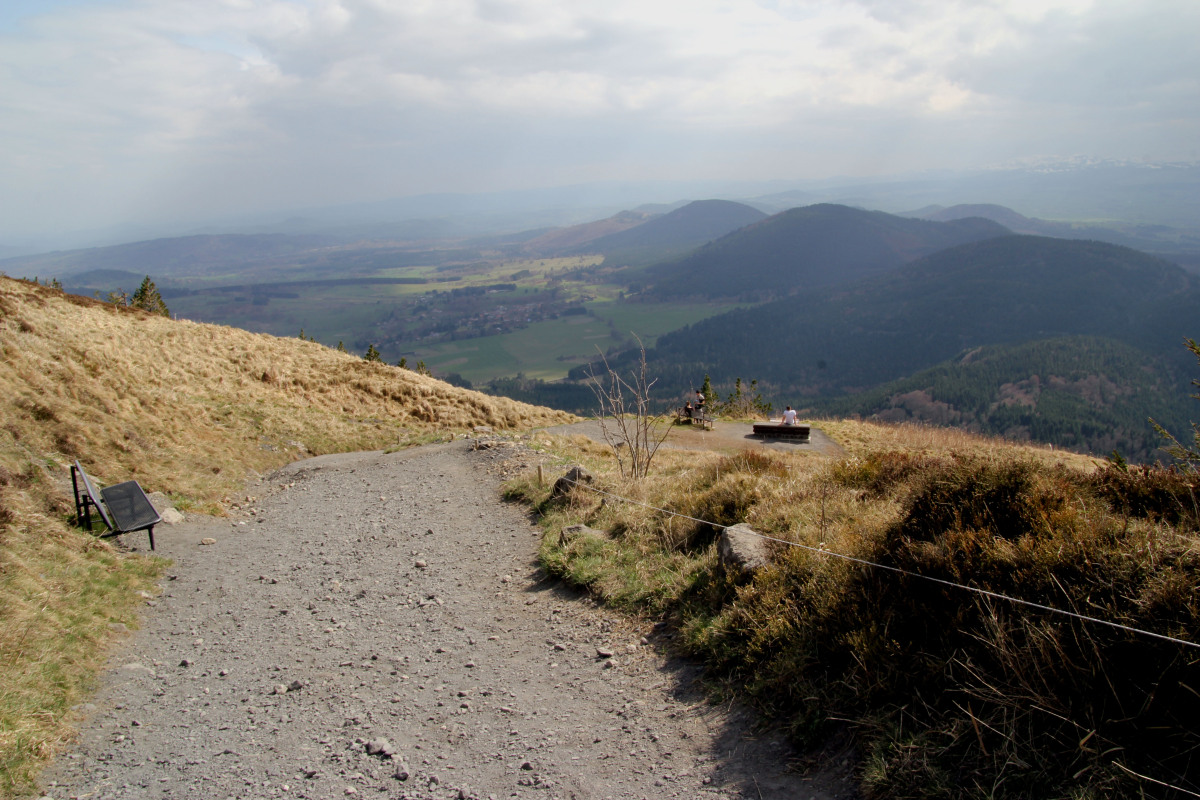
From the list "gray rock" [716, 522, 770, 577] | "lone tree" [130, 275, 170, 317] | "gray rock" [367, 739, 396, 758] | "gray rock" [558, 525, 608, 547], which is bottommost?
"gray rock" [558, 525, 608, 547]

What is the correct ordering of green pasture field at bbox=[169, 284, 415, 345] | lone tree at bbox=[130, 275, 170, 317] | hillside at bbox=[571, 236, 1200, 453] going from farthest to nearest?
hillside at bbox=[571, 236, 1200, 453], green pasture field at bbox=[169, 284, 415, 345], lone tree at bbox=[130, 275, 170, 317]

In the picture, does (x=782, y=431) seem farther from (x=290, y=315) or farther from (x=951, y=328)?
(x=951, y=328)

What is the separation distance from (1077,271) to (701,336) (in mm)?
124844

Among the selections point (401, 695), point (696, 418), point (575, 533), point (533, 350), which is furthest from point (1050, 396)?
point (401, 695)

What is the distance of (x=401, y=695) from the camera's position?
460cm

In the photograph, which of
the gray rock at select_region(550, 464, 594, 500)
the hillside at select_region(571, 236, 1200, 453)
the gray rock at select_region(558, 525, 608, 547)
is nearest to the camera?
the gray rock at select_region(558, 525, 608, 547)

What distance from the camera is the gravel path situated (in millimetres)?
3564

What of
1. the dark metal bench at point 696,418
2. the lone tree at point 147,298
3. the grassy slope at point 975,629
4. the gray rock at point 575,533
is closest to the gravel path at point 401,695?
the grassy slope at point 975,629

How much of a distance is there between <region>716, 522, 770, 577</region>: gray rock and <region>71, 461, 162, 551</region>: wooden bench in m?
7.37

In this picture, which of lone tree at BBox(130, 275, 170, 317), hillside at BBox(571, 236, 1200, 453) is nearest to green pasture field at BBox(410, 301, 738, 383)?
hillside at BBox(571, 236, 1200, 453)

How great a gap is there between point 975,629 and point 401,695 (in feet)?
13.2

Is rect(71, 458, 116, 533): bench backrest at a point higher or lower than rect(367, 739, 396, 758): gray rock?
higher

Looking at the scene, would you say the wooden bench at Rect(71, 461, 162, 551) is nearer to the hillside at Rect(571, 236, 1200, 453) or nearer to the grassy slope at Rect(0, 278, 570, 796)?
the grassy slope at Rect(0, 278, 570, 796)

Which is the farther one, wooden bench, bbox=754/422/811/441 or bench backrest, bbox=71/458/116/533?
wooden bench, bbox=754/422/811/441
